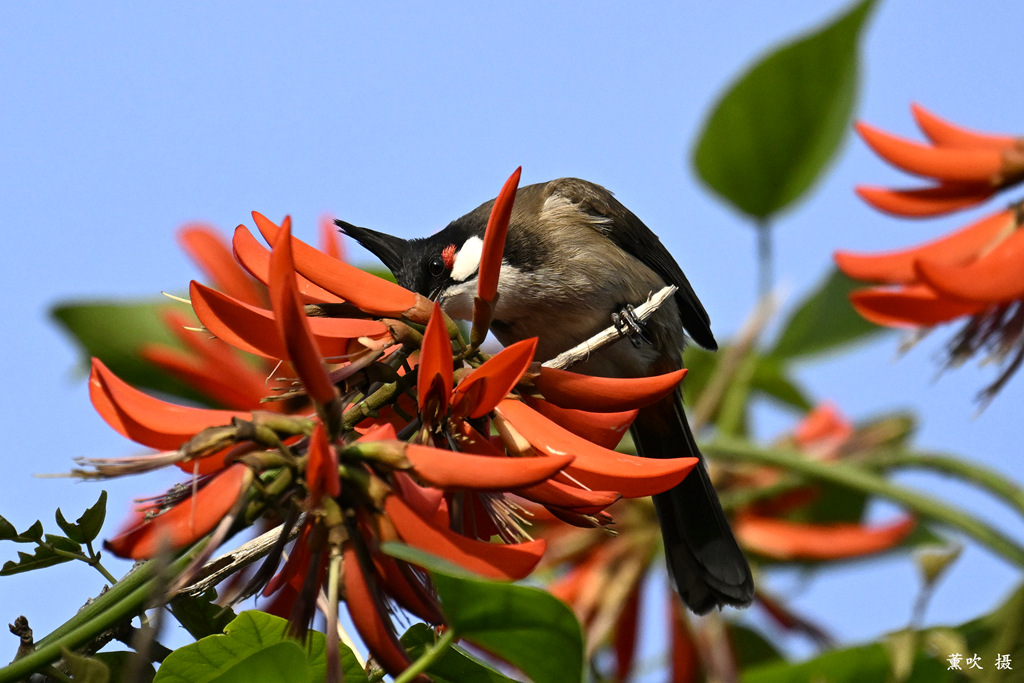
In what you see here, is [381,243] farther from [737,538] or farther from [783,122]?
[783,122]

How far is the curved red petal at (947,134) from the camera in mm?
2182

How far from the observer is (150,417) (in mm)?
Result: 1236

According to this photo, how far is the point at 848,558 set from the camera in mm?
3285

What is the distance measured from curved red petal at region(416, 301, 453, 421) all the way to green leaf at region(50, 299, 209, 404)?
224 cm

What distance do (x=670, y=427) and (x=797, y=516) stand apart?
0.91 m

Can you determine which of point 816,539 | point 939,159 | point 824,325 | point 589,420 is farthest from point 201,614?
point 824,325

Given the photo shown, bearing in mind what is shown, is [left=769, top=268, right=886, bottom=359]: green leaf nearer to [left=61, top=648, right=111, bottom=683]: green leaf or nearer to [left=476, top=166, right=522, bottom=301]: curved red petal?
[left=476, top=166, right=522, bottom=301]: curved red petal

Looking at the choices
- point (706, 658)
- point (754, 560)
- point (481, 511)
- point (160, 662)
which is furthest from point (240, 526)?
point (754, 560)

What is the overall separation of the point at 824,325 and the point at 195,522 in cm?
306

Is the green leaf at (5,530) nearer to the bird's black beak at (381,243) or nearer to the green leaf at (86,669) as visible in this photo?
the green leaf at (86,669)

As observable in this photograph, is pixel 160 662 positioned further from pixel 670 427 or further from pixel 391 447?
pixel 670 427

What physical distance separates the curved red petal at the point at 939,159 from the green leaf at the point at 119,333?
2118 mm

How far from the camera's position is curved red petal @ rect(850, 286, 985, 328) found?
6.46ft

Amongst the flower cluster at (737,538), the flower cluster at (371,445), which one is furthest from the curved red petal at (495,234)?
the flower cluster at (737,538)
